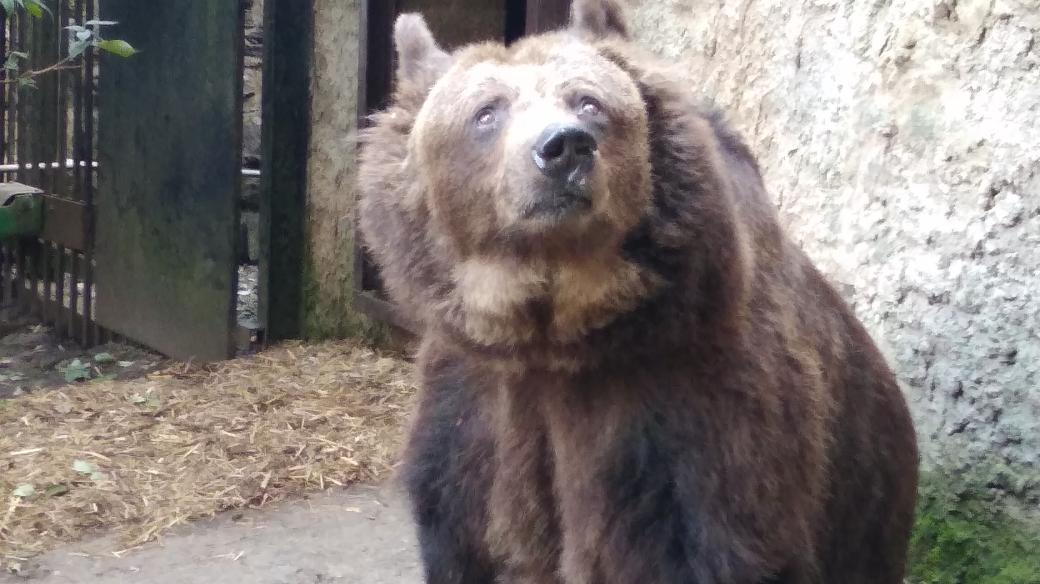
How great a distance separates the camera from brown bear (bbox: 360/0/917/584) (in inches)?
93.9

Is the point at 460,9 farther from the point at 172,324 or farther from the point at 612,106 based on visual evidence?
the point at 612,106

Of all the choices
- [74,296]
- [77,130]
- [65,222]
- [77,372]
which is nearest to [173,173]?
[77,130]

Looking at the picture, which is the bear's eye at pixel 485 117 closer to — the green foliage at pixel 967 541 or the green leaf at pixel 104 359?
the green foliage at pixel 967 541

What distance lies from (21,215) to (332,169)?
7.64 ft

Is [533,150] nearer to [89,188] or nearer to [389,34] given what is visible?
[389,34]

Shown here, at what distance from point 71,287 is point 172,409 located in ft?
7.93

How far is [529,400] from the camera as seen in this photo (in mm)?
2660

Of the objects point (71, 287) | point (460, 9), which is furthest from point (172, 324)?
point (460, 9)

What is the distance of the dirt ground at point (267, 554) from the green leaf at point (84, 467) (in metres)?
0.64

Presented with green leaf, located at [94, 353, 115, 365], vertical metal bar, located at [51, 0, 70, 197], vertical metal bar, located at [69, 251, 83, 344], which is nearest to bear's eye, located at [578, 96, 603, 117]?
green leaf, located at [94, 353, 115, 365]

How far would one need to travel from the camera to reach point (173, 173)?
657 cm

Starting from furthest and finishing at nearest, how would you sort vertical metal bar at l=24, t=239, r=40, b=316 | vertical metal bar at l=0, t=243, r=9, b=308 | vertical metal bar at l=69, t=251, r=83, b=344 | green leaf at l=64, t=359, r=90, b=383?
vertical metal bar at l=0, t=243, r=9, b=308, vertical metal bar at l=24, t=239, r=40, b=316, vertical metal bar at l=69, t=251, r=83, b=344, green leaf at l=64, t=359, r=90, b=383

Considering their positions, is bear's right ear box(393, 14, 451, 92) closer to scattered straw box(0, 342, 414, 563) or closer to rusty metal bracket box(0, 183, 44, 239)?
scattered straw box(0, 342, 414, 563)

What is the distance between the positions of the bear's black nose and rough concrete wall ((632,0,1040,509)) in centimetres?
161
